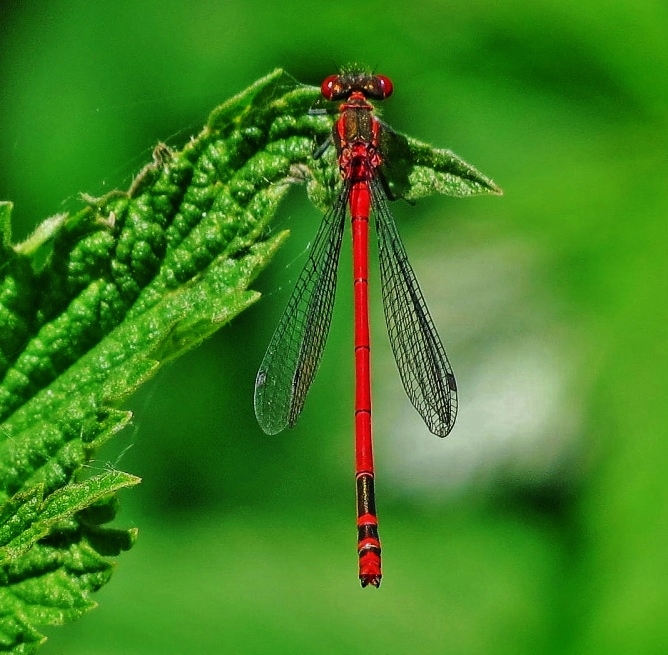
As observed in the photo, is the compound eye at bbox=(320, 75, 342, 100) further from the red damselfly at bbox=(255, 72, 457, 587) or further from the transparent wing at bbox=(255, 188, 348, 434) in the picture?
the transparent wing at bbox=(255, 188, 348, 434)

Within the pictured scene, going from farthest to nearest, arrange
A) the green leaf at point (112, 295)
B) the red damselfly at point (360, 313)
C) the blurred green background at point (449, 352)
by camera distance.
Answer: the blurred green background at point (449, 352) < the red damselfly at point (360, 313) < the green leaf at point (112, 295)

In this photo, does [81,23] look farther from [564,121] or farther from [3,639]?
[3,639]

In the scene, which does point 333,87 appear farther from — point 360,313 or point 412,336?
point 412,336

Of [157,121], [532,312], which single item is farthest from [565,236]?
[157,121]

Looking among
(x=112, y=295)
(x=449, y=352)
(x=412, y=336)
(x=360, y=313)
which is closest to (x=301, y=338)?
(x=360, y=313)

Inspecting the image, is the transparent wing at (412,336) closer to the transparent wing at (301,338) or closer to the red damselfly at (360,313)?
the red damselfly at (360,313)

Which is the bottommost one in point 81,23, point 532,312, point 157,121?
point 532,312

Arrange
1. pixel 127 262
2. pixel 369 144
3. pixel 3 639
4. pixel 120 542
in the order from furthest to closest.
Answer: pixel 369 144 < pixel 127 262 < pixel 120 542 < pixel 3 639

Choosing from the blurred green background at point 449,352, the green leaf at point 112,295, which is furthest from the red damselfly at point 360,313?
the green leaf at point 112,295
